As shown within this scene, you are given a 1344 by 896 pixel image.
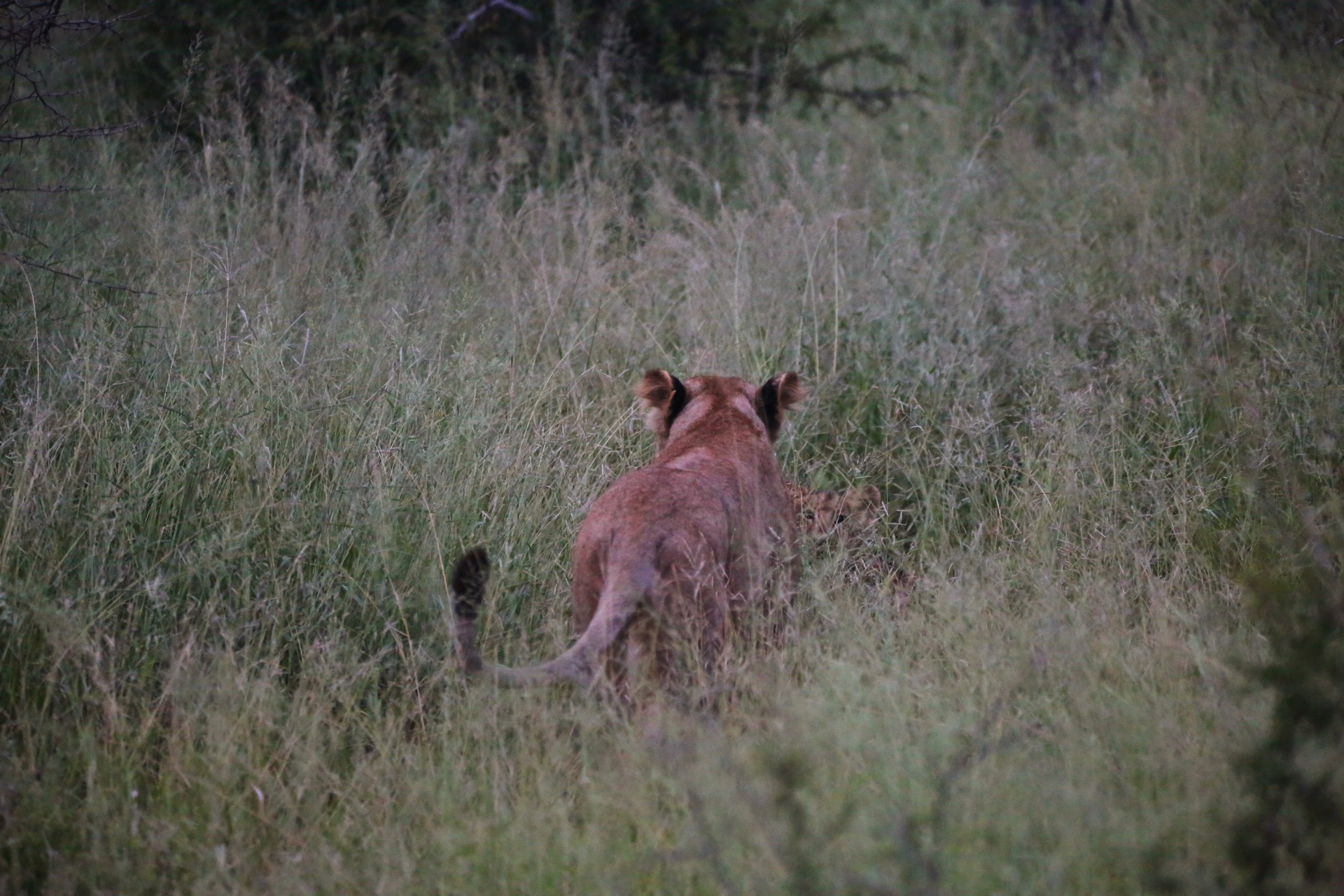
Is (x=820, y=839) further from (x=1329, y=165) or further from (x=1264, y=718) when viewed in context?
(x=1329, y=165)

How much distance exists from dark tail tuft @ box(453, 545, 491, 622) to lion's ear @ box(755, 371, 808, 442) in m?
1.66

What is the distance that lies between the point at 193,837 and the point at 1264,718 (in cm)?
256

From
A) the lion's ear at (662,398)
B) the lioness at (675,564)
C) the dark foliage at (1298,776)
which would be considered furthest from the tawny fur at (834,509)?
the dark foliage at (1298,776)

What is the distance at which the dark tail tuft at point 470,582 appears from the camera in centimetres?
275

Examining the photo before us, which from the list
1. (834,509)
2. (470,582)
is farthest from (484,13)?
(470,582)

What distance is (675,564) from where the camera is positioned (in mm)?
3133

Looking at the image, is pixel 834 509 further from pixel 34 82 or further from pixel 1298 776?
pixel 34 82

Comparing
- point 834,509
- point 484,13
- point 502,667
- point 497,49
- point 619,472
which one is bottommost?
point 834,509

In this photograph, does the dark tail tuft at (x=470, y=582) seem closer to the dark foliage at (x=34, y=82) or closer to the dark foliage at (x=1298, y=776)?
the dark foliage at (x=1298, y=776)

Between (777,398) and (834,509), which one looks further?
(834,509)

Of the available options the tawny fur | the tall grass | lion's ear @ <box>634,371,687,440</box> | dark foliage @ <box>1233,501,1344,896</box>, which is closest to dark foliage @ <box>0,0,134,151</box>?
the tall grass

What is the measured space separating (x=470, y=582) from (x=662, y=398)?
5.25 feet

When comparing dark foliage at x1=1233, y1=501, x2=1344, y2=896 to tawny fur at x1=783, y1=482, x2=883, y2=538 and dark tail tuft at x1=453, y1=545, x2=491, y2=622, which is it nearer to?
dark tail tuft at x1=453, y1=545, x2=491, y2=622

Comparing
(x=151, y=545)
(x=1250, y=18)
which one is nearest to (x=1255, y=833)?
(x=151, y=545)
